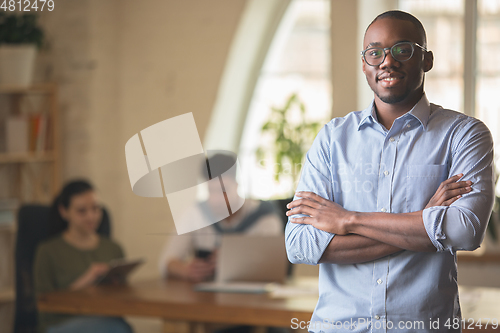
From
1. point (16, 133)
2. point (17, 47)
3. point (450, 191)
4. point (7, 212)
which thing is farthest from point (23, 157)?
point (450, 191)

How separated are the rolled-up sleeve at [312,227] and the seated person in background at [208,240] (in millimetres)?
1388

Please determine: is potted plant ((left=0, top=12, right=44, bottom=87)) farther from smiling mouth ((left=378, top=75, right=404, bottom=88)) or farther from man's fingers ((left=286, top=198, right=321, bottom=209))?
smiling mouth ((left=378, top=75, right=404, bottom=88))

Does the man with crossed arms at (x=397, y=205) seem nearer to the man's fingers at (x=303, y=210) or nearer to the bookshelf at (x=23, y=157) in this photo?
the man's fingers at (x=303, y=210)

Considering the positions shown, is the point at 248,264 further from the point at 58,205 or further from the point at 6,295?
the point at 6,295

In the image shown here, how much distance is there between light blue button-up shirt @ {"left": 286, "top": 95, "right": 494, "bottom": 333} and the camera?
126 cm

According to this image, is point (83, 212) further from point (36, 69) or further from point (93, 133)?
point (36, 69)

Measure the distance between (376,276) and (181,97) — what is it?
11.1ft

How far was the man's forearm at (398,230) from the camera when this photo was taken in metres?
1.24

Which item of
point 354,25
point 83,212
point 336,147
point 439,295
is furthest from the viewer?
point 354,25

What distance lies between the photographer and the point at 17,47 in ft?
12.7

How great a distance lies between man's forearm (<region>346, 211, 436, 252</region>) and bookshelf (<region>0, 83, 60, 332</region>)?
2995 mm

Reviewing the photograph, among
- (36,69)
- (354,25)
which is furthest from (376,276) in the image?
(36,69)

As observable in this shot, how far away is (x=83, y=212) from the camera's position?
304cm

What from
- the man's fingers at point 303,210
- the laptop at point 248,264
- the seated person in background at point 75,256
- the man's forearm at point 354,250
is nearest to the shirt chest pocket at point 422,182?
the man's forearm at point 354,250
